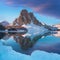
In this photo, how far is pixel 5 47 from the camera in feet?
6.41

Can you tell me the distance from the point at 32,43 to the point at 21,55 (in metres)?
0.16

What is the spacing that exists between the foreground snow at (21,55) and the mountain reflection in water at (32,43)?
4cm

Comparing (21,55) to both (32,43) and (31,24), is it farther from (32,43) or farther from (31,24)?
(31,24)

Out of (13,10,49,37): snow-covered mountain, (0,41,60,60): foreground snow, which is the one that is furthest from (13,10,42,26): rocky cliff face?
(0,41,60,60): foreground snow

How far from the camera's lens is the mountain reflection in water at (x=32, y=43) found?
1866mm

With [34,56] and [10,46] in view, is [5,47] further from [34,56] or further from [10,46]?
[34,56]

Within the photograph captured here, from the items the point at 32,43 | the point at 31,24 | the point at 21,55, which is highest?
the point at 31,24

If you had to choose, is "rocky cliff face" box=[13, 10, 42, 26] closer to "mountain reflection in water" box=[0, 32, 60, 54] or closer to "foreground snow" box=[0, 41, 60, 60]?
"mountain reflection in water" box=[0, 32, 60, 54]

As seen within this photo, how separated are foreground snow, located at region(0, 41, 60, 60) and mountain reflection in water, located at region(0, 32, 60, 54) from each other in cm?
4

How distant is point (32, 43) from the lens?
1.94m

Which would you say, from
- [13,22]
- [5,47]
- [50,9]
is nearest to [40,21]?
[50,9]

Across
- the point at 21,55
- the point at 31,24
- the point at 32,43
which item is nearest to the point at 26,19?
the point at 31,24

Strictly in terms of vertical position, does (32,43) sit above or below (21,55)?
above

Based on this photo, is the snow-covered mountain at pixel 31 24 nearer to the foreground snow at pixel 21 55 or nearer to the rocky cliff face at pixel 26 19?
the rocky cliff face at pixel 26 19
